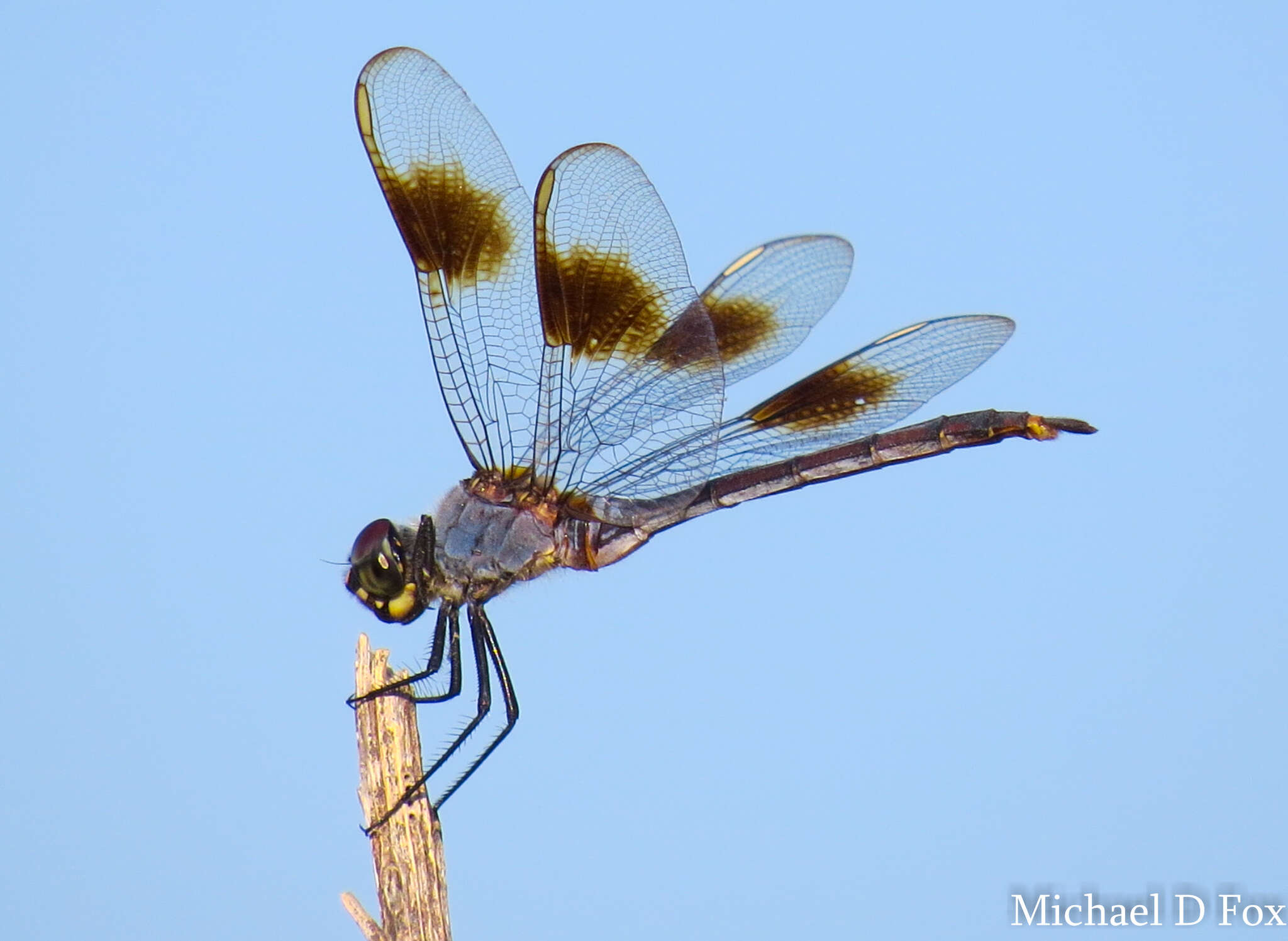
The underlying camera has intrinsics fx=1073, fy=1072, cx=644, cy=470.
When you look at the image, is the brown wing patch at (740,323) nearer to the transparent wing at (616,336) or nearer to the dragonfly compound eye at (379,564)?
the transparent wing at (616,336)

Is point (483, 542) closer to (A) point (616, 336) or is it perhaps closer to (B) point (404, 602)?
(B) point (404, 602)

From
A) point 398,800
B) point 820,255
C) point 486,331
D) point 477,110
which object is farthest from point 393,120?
point 398,800

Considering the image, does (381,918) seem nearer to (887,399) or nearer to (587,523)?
(587,523)

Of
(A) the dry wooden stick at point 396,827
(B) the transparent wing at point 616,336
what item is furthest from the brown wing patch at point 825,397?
(A) the dry wooden stick at point 396,827

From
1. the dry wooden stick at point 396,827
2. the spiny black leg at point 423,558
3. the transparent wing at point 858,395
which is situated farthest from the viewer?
the transparent wing at point 858,395

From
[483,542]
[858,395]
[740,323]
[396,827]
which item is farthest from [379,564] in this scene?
[858,395]

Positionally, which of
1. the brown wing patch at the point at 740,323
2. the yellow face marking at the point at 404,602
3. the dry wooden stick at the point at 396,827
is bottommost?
the dry wooden stick at the point at 396,827

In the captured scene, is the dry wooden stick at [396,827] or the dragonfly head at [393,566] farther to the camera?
the dragonfly head at [393,566]
